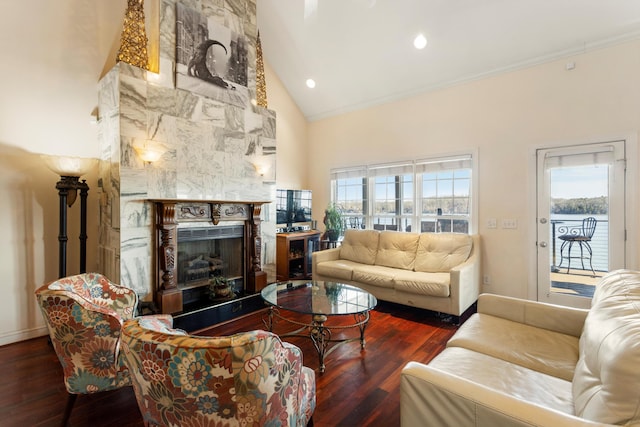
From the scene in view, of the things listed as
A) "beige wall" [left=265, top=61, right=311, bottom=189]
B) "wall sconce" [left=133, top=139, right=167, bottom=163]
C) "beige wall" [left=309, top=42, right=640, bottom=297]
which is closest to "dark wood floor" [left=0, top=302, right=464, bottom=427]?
"beige wall" [left=309, top=42, right=640, bottom=297]

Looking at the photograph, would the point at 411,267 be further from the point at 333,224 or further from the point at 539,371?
the point at 539,371

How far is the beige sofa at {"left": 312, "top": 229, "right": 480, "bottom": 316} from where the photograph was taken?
3318 millimetres

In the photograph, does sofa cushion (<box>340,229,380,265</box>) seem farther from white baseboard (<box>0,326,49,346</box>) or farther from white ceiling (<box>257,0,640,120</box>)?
white baseboard (<box>0,326,49,346</box>)

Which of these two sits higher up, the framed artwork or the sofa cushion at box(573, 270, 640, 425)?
the framed artwork

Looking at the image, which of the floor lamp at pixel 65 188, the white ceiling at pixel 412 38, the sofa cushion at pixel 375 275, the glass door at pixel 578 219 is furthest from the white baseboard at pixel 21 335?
the glass door at pixel 578 219

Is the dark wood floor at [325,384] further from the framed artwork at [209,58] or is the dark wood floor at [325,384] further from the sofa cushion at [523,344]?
the framed artwork at [209,58]

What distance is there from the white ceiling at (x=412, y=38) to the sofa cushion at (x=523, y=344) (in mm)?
3345

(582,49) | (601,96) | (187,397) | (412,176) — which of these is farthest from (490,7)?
(187,397)

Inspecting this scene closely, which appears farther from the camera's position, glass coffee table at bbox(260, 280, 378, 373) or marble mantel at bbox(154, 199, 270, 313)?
marble mantel at bbox(154, 199, 270, 313)

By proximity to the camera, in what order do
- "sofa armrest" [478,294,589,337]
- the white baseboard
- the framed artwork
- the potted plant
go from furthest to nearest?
the potted plant < the framed artwork < the white baseboard < "sofa armrest" [478,294,589,337]

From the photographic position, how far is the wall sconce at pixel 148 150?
313 centimetres

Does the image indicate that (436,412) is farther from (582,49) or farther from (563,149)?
(582,49)

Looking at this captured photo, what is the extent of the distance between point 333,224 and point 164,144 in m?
2.99

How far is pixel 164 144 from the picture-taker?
10.9 ft
